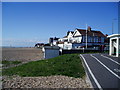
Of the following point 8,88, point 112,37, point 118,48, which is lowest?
point 8,88

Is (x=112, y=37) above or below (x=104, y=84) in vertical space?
above

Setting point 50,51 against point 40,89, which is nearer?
point 40,89

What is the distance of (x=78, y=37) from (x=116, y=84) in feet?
102

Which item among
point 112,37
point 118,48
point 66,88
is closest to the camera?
point 66,88

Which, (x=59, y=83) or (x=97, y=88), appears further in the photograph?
(x=59, y=83)

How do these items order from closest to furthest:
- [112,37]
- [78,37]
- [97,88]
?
[97,88], [112,37], [78,37]

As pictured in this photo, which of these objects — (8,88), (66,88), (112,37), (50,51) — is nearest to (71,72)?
(66,88)

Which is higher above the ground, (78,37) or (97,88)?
(78,37)

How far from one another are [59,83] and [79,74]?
6.61ft

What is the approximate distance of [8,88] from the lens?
5.89 m

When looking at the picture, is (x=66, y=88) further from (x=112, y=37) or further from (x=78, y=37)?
(x=78, y=37)

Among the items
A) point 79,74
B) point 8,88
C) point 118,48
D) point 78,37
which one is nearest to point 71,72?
point 79,74

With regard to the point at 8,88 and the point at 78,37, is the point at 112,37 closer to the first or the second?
the point at 8,88

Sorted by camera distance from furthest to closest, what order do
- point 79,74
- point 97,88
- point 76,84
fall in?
point 79,74, point 76,84, point 97,88
